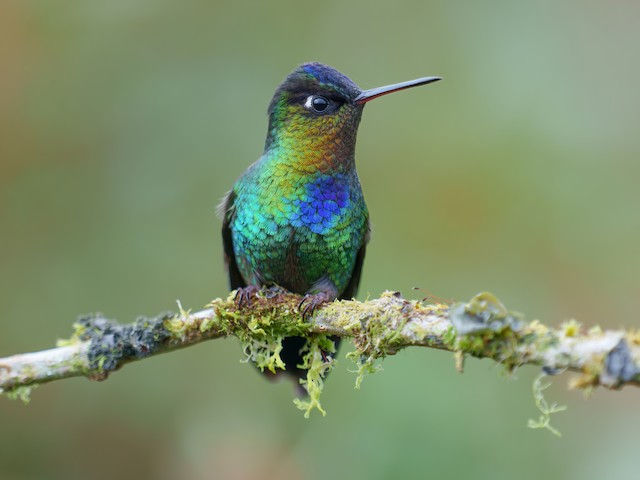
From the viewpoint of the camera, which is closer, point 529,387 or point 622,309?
point 529,387

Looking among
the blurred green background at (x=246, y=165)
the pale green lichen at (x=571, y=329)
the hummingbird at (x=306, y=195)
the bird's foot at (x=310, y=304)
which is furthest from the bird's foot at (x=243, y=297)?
the pale green lichen at (x=571, y=329)

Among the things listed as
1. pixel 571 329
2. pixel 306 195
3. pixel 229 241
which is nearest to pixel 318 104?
pixel 306 195

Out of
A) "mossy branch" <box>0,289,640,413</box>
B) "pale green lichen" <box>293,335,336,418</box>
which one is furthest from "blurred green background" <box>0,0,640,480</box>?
"mossy branch" <box>0,289,640,413</box>

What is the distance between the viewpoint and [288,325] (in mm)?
3045

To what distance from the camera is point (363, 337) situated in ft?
8.46

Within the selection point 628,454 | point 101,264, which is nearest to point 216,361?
point 101,264

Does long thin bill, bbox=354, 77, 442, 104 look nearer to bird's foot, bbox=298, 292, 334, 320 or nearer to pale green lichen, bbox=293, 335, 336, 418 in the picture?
bird's foot, bbox=298, 292, 334, 320

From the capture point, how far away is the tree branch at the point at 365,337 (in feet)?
5.76

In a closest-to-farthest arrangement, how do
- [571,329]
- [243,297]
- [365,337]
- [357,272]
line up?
[571,329], [365,337], [243,297], [357,272]

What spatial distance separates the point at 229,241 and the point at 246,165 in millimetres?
1395

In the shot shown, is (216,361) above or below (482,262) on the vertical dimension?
below

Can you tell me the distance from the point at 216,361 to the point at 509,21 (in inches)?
123

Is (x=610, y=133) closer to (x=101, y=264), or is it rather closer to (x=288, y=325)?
(x=288, y=325)

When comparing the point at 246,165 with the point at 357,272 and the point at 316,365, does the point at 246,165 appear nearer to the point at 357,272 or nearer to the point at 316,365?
the point at 357,272
